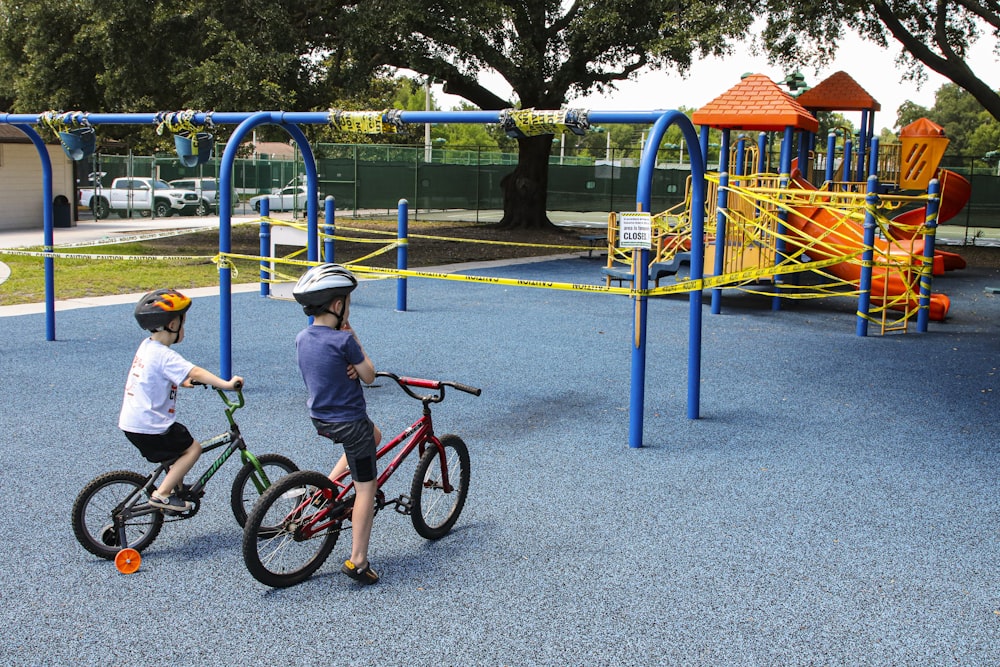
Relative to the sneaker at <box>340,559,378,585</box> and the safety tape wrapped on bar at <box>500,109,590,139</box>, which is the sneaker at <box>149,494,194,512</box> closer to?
the sneaker at <box>340,559,378,585</box>

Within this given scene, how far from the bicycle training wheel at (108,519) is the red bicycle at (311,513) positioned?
0.75 metres

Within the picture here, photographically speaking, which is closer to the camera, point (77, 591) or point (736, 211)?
point (77, 591)

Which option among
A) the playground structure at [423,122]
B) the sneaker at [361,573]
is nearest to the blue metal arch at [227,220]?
the playground structure at [423,122]

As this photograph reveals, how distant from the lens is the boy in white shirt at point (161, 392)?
14.8 ft

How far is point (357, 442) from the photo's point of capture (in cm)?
430

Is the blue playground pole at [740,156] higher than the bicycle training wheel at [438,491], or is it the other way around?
the blue playground pole at [740,156]

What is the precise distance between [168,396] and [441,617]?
5.45ft

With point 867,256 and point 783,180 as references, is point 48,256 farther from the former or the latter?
point 783,180

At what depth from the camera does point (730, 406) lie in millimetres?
8086

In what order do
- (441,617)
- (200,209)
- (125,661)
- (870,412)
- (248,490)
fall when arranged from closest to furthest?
(125,661) < (441,617) < (248,490) < (870,412) < (200,209)

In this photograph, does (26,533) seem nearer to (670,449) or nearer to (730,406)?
(670,449)

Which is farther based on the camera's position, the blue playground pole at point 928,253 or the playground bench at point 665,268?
the playground bench at point 665,268

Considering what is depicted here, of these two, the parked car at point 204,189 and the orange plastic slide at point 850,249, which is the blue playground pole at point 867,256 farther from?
the parked car at point 204,189

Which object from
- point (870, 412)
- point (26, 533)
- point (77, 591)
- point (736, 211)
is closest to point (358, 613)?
point (77, 591)
